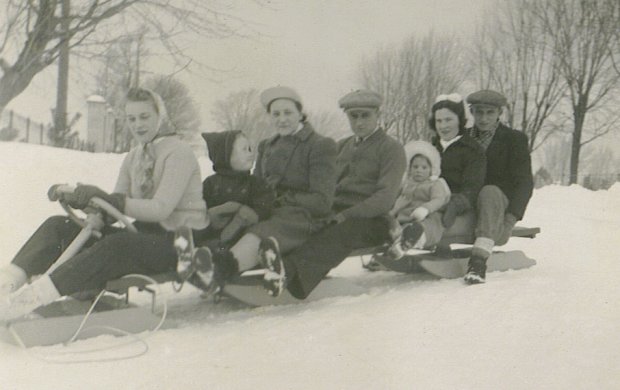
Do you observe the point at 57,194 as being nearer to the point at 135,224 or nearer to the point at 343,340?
the point at 135,224

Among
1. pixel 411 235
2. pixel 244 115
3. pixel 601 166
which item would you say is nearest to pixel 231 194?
pixel 244 115

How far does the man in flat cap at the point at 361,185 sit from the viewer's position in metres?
2.83

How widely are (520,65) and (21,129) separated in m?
2.41

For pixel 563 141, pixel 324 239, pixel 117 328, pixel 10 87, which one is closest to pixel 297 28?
pixel 324 239

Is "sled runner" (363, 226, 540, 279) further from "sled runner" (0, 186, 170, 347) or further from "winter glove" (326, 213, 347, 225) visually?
"sled runner" (0, 186, 170, 347)

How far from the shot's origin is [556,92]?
3.49m

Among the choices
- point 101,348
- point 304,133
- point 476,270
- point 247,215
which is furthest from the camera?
point 476,270

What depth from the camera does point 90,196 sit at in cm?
227

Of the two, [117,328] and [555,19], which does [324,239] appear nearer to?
[117,328]

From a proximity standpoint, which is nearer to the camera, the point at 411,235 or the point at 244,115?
the point at 244,115

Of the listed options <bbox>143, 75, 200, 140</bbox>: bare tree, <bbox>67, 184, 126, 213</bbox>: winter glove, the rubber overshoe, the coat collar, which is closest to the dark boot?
the rubber overshoe

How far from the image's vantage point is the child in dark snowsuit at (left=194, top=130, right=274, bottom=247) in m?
2.66

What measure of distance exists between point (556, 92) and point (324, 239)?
157cm

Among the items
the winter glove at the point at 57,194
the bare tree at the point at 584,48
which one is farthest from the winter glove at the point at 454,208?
the winter glove at the point at 57,194
